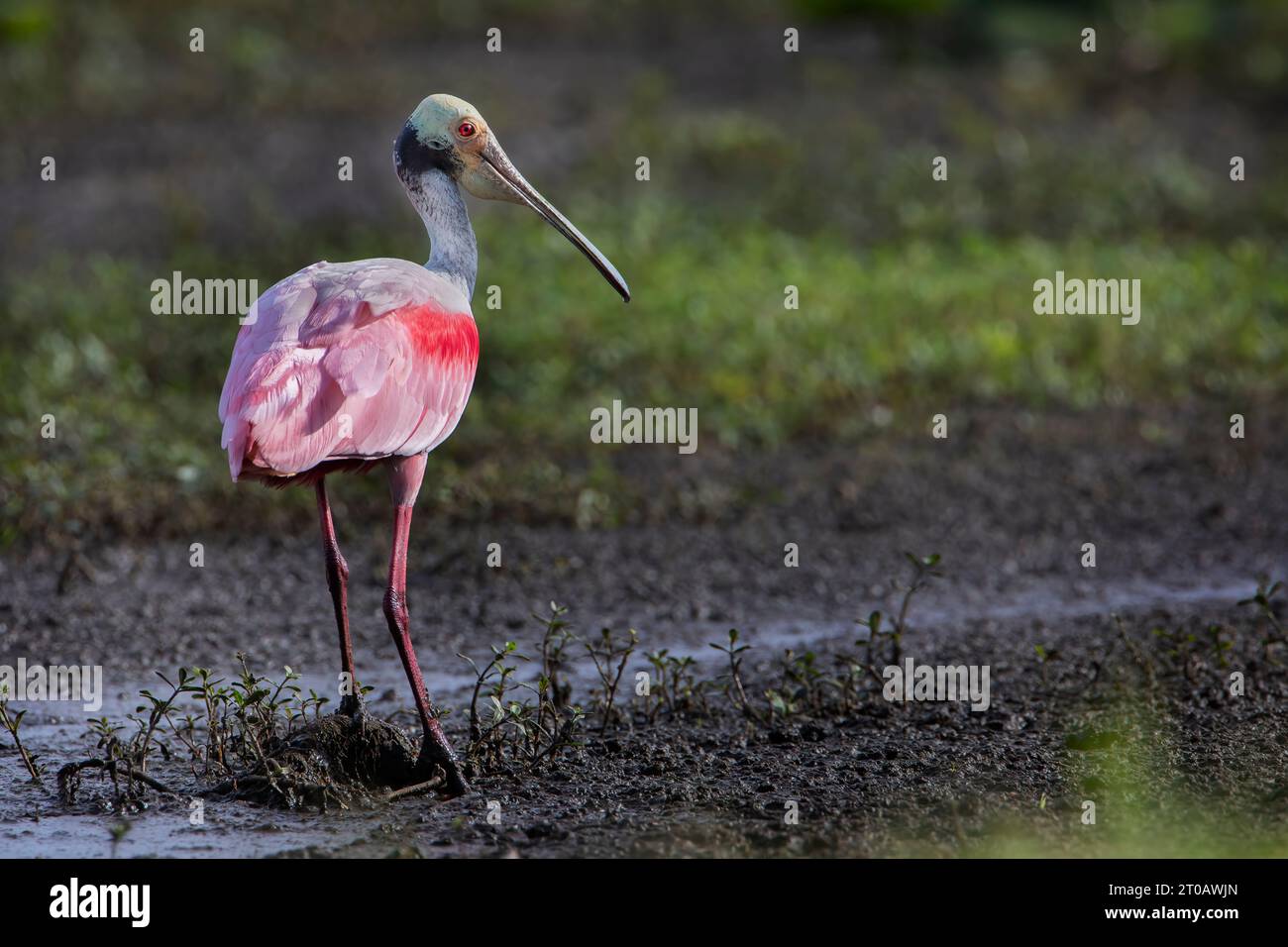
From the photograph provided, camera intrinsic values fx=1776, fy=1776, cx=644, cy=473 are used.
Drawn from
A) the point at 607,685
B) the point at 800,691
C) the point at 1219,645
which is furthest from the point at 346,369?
the point at 1219,645

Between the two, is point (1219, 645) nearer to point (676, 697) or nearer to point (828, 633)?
point (828, 633)

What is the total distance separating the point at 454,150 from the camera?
561 cm

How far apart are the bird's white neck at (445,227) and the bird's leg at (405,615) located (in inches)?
25.2

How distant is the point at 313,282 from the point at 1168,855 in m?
2.83

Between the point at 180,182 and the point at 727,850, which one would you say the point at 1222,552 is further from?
the point at 180,182

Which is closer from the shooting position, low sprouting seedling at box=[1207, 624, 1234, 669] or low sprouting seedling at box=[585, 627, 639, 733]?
low sprouting seedling at box=[585, 627, 639, 733]

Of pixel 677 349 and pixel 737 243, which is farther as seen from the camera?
pixel 737 243

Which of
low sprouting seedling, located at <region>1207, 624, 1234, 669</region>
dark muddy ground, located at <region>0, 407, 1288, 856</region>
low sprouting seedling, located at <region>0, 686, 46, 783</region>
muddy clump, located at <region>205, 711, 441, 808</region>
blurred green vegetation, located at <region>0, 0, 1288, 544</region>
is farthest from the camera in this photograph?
blurred green vegetation, located at <region>0, 0, 1288, 544</region>

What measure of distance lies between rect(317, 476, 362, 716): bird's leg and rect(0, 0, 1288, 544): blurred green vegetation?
8.22 feet

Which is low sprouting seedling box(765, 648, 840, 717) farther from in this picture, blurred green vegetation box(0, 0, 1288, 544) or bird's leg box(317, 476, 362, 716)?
blurred green vegetation box(0, 0, 1288, 544)

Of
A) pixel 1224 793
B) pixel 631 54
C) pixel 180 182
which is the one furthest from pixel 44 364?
pixel 631 54

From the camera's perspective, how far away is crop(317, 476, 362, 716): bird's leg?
516 centimetres

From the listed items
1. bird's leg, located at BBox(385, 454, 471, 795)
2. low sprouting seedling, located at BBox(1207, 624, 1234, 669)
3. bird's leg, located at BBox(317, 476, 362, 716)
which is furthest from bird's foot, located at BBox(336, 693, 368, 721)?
low sprouting seedling, located at BBox(1207, 624, 1234, 669)

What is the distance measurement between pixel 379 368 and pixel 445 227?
71 cm
